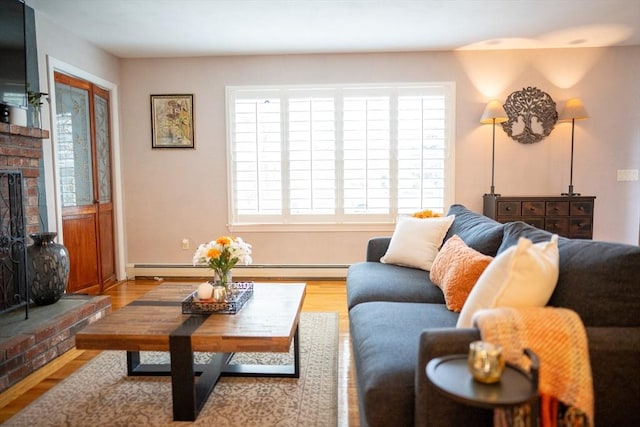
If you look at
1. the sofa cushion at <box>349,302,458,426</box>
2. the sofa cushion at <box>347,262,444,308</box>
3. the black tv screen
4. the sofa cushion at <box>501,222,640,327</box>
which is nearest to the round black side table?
the sofa cushion at <box>349,302,458,426</box>

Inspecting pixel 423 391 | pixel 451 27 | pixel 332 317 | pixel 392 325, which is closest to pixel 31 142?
pixel 332 317

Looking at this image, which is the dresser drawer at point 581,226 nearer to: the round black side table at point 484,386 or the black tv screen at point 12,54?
the round black side table at point 484,386

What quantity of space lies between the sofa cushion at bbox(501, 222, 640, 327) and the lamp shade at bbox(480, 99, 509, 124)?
2980 millimetres

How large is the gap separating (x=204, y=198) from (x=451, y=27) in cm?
307

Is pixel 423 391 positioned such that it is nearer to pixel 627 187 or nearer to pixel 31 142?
pixel 31 142

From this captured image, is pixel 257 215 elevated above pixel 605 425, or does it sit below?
above

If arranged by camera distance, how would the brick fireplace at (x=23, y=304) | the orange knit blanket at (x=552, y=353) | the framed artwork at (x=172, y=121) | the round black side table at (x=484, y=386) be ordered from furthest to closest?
the framed artwork at (x=172, y=121) → the brick fireplace at (x=23, y=304) → the orange knit blanket at (x=552, y=353) → the round black side table at (x=484, y=386)

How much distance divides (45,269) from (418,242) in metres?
2.61

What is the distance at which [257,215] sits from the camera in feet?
15.3

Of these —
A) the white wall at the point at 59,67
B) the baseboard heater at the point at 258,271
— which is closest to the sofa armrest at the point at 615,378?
the baseboard heater at the point at 258,271

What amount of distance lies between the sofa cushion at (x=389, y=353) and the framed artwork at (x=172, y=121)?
330 centimetres

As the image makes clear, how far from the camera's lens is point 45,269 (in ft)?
9.53

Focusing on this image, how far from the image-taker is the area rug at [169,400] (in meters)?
1.94

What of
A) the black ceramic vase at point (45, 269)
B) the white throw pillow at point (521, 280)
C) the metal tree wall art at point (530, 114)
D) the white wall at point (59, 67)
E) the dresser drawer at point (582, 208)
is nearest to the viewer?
the white throw pillow at point (521, 280)
